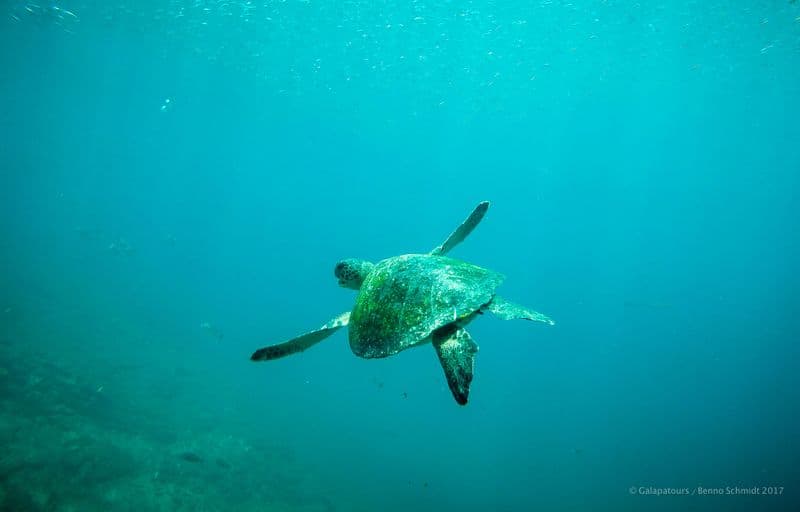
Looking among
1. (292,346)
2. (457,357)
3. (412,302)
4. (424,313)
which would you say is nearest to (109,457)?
(292,346)

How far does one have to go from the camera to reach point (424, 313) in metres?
2.55

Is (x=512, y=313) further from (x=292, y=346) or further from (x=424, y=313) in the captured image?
(x=292, y=346)

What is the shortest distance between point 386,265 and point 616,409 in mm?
41687

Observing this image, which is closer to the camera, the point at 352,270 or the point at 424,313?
the point at 424,313

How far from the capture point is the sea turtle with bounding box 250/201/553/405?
7.31 ft

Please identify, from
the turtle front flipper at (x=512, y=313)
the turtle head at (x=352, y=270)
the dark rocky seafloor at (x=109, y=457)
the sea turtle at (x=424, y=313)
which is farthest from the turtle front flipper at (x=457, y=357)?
the dark rocky seafloor at (x=109, y=457)

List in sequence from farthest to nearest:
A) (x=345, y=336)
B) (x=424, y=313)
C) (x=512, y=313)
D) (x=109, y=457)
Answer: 1. (x=345, y=336)
2. (x=109, y=457)
3. (x=512, y=313)
4. (x=424, y=313)

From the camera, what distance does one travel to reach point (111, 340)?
66.1 ft

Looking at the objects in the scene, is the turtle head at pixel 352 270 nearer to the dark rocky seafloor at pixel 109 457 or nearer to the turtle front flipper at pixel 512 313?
the turtle front flipper at pixel 512 313

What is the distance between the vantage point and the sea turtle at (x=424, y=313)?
223 cm

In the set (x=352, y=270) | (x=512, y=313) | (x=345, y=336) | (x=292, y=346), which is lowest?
(x=345, y=336)

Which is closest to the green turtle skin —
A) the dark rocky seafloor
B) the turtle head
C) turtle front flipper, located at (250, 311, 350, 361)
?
turtle front flipper, located at (250, 311, 350, 361)

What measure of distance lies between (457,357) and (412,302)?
0.67 meters

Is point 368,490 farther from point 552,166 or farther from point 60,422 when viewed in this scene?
point 552,166
